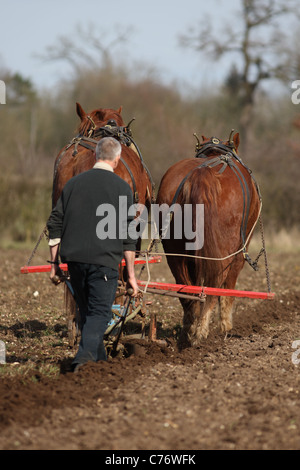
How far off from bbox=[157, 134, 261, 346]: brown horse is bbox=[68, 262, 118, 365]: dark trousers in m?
1.08

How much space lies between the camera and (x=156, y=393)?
4.18 meters

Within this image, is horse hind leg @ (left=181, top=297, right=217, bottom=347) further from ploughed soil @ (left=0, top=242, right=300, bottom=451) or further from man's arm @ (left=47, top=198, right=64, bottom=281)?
man's arm @ (left=47, top=198, right=64, bottom=281)

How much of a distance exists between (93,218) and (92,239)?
0.55 feet

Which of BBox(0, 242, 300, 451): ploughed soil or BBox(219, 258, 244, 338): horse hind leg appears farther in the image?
BBox(219, 258, 244, 338): horse hind leg

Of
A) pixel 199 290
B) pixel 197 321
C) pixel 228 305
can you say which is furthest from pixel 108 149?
pixel 228 305

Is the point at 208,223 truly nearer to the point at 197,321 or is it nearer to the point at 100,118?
the point at 197,321

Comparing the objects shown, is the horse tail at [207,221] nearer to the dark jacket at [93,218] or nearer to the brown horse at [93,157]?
the brown horse at [93,157]

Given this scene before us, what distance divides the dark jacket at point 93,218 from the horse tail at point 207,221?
1.20 meters

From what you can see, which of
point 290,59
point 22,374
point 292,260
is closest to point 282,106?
point 290,59

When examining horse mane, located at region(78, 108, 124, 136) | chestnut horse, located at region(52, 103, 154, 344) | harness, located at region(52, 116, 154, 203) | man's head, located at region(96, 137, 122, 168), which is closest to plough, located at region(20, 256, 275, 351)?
chestnut horse, located at region(52, 103, 154, 344)

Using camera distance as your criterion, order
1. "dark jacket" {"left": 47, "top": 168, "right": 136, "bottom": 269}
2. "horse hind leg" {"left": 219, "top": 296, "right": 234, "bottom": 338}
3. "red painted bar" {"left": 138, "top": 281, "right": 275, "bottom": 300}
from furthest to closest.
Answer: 1. "horse hind leg" {"left": 219, "top": 296, "right": 234, "bottom": 338}
2. "red painted bar" {"left": 138, "top": 281, "right": 275, "bottom": 300}
3. "dark jacket" {"left": 47, "top": 168, "right": 136, "bottom": 269}

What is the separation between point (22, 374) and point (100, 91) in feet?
83.8

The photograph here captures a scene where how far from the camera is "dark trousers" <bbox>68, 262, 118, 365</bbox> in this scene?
4.61m

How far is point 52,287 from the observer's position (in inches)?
378
